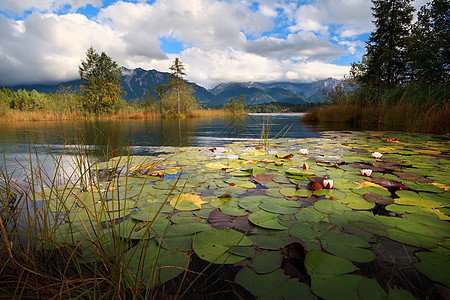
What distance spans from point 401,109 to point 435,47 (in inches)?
437

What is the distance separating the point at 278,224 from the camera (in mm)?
1237

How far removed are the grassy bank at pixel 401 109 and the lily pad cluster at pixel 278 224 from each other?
168 inches

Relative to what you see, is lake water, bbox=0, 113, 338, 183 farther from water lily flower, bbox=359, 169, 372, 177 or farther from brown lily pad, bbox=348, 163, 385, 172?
water lily flower, bbox=359, 169, 372, 177

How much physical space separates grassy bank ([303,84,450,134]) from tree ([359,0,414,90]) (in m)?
9.19

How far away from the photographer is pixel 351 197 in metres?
1.60

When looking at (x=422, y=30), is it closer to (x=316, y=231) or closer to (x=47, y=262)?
(x=316, y=231)

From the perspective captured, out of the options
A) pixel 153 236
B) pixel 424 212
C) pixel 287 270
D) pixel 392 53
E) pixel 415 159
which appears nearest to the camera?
pixel 287 270

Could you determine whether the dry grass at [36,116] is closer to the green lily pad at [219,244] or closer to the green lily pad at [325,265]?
the green lily pad at [219,244]

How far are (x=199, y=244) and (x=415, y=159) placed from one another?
309 cm

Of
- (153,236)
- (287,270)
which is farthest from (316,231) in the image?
(153,236)

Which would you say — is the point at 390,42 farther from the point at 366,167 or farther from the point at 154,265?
the point at 154,265

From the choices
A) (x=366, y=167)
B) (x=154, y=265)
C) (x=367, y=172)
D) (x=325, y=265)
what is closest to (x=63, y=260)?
(x=154, y=265)

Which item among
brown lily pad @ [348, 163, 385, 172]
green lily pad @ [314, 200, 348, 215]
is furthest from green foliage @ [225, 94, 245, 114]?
green lily pad @ [314, 200, 348, 215]

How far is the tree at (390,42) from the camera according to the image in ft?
52.7
